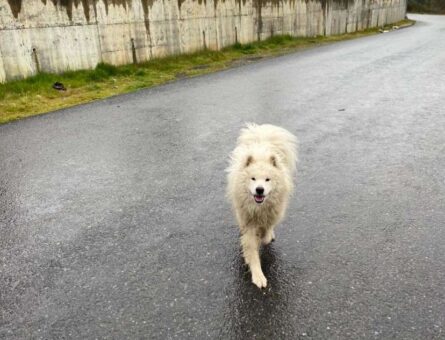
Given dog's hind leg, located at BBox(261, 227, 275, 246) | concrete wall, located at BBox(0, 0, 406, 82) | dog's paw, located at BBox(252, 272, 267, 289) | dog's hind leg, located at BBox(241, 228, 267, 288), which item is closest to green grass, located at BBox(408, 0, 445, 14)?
concrete wall, located at BBox(0, 0, 406, 82)

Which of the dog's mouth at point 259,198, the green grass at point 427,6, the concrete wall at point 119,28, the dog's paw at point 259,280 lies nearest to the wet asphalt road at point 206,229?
the dog's paw at point 259,280

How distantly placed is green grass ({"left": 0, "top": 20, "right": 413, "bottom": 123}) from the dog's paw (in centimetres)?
756

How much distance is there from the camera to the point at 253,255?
3.98 metres

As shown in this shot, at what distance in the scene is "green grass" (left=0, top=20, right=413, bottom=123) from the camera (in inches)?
400

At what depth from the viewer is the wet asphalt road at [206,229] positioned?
3.38 m

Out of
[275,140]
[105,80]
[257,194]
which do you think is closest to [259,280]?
[257,194]

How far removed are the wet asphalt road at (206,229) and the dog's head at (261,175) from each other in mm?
763

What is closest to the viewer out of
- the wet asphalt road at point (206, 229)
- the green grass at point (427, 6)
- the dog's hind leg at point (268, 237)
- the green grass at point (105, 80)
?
the wet asphalt road at point (206, 229)

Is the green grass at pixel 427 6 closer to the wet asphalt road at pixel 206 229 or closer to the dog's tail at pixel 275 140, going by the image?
the wet asphalt road at pixel 206 229

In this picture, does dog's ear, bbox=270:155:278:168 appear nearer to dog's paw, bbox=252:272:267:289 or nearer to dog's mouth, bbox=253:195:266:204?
dog's mouth, bbox=253:195:266:204

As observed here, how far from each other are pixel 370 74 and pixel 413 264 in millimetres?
10882

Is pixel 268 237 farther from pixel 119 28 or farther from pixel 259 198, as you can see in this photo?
pixel 119 28

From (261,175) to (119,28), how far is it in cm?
1122

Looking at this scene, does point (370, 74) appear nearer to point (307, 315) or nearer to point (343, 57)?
point (343, 57)
